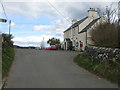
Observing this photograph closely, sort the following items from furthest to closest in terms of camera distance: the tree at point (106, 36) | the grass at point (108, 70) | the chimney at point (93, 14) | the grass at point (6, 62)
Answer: the chimney at point (93, 14), the tree at point (106, 36), the grass at point (6, 62), the grass at point (108, 70)

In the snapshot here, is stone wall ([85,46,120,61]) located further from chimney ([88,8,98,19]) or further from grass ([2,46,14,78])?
chimney ([88,8,98,19])

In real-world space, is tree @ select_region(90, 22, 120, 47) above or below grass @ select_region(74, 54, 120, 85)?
above

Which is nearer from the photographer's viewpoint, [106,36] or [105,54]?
[105,54]

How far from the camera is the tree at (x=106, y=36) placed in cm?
1688

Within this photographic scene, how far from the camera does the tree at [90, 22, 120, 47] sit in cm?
1688

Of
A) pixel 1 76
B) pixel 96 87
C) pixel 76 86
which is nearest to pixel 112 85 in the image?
pixel 96 87

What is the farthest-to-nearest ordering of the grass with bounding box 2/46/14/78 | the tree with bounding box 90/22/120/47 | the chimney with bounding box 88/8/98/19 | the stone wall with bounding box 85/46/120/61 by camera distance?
the chimney with bounding box 88/8/98/19
the tree with bounding box 90/22/120/47
the stone wall with bounding box 85/46/120/61
the grass with bounding box 2/46/14/78

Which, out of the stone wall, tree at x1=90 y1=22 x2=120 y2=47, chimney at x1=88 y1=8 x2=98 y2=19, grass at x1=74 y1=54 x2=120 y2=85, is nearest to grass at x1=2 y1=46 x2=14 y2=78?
grass at x1=74 y1=54 x2=120 y2=85

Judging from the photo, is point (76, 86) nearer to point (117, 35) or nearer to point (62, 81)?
point (62, 81)

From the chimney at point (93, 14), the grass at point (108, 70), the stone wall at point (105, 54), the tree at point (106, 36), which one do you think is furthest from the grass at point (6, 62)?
the chimney at point (93, 14)

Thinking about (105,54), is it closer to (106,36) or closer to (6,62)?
(106,36)

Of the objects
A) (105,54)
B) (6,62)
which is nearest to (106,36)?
(105,54)

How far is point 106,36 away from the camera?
18156mm

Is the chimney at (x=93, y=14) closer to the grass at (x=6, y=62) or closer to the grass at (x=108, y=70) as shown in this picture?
the grass at (x=6, y=62)
